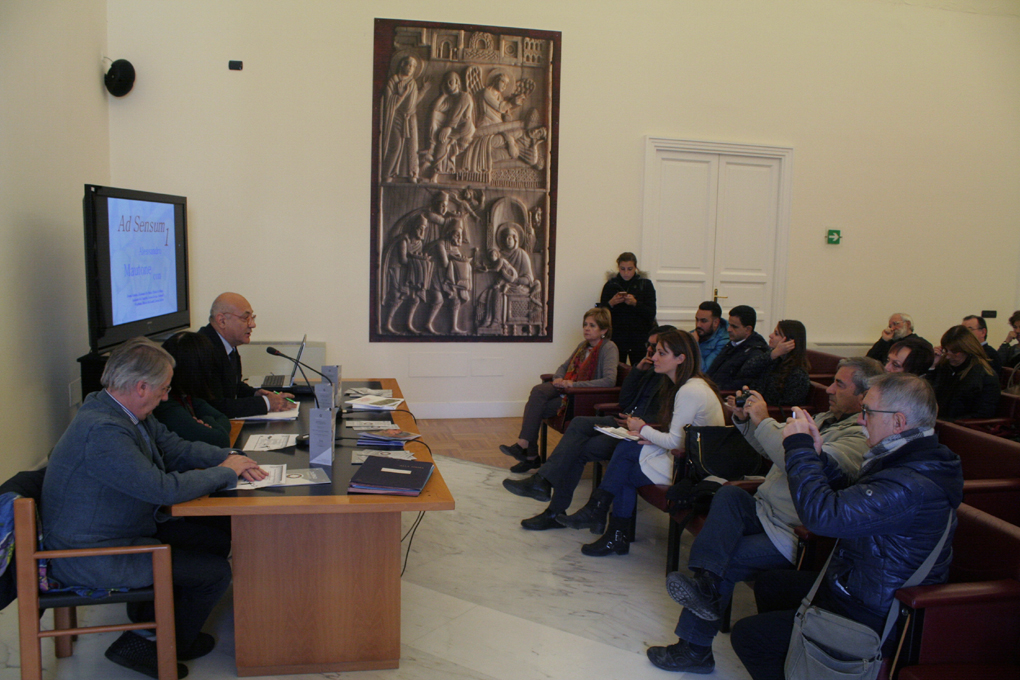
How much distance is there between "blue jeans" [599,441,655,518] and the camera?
372cm

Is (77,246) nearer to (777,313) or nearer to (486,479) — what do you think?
(486,479)

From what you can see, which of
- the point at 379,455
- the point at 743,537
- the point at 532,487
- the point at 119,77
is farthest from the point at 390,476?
the point at 119,77

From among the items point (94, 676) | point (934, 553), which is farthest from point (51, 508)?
point (934, 553)

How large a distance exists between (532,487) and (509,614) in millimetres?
1311

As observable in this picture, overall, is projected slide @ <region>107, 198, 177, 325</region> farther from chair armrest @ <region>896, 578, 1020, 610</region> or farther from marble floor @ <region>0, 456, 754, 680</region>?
chair armrest @ <region>896, 578, 1020, 610</region>

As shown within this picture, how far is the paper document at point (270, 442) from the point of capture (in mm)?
3021

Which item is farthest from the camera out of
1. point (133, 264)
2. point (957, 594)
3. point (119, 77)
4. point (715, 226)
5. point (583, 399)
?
point (715, 226)

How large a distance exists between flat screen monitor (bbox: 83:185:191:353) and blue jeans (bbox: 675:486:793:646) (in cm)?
326

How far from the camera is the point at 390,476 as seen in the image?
8.46 feet

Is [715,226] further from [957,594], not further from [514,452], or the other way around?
[957,594]

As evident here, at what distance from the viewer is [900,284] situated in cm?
750

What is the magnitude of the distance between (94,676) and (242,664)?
497mm

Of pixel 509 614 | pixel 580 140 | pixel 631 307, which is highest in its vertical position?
pixel 580 140

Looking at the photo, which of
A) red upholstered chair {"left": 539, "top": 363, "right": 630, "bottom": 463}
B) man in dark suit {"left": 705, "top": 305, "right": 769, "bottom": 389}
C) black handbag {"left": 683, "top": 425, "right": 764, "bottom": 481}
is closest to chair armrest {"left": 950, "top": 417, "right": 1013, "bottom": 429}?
man in dark suit {"left": 705, "top": 305, "right": 769, "bottom": 389}
